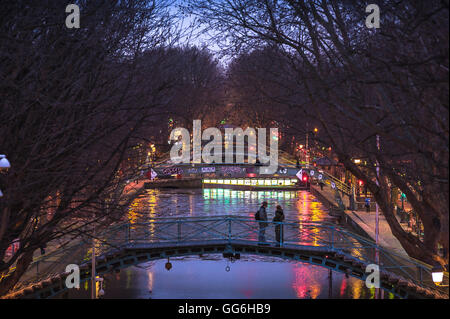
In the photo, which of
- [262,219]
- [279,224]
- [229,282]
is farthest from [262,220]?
[229,282]

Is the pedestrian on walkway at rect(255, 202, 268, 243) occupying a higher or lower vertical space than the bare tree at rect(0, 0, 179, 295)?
lower

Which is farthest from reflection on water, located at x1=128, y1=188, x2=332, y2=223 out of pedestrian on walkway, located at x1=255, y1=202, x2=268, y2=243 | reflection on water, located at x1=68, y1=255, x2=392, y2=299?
pedestrian on walkway, located at x1=255, y1=202, x2=268, y2=243

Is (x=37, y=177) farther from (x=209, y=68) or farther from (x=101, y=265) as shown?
(x=209, y=68)

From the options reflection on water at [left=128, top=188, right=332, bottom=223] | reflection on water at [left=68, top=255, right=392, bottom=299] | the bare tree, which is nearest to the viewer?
the bare tree

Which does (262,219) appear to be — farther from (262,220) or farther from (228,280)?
(228,280)

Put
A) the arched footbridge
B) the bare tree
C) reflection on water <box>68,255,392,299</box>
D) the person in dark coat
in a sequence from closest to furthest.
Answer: the bare tree, the arched footbridge, the person in dark coat, reflection on water <box>68,255,392,299</box>

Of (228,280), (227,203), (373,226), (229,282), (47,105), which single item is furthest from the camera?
(227,203)

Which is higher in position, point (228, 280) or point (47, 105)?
point (47, 105)

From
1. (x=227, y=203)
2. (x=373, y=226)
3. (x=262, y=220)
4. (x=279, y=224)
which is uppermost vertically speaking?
(x=227, y=203)

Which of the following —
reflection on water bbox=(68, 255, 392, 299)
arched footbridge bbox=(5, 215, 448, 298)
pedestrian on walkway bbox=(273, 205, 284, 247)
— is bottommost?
reflection on water bbox=(68, 255, 392, 299)

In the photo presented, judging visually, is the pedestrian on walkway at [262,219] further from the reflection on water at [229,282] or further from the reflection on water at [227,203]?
the reflection on water at [227,203]

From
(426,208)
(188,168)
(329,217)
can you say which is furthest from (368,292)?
(188,168)

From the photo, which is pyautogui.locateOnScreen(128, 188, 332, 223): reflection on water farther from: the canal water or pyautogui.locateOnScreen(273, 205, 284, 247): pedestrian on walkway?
pyautogui.locateOnScreen(273, 205, 284, 247): pedestrian on walkway

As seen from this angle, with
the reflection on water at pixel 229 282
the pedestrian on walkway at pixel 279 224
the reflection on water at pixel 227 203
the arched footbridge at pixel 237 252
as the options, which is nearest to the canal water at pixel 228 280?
the reflection on water at pixel 229 282
